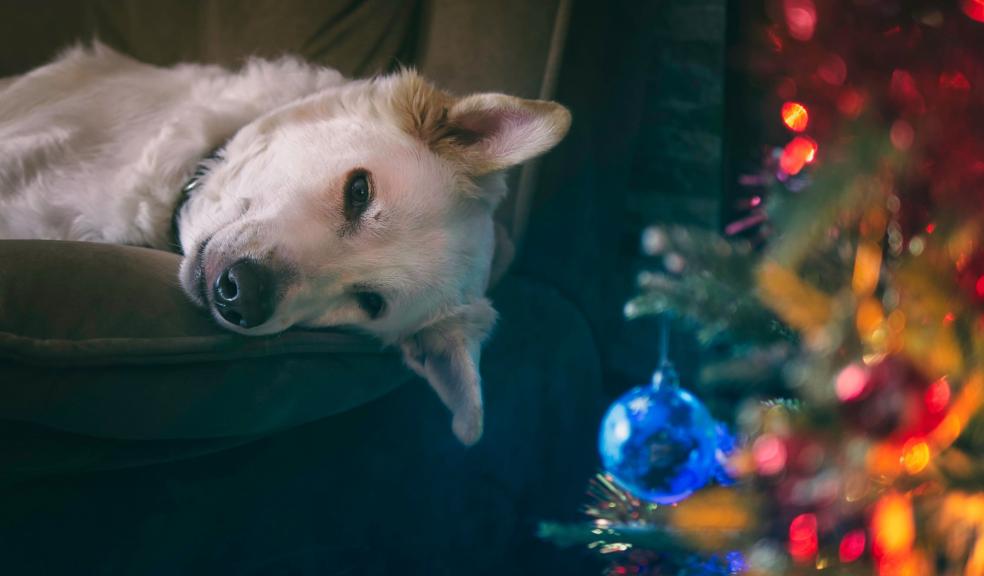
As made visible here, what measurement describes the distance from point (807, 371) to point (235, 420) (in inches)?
34.3

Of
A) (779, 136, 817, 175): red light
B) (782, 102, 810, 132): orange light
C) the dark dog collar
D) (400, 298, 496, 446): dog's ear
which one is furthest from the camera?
the dark dog collar

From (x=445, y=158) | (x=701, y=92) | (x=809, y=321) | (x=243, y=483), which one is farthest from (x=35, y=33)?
(x=809, y=321)

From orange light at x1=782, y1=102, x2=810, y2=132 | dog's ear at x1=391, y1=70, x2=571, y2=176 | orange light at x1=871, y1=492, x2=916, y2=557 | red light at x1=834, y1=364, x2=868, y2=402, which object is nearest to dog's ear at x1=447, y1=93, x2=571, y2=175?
dog's ear at x1=391, y1=70, x2=571, y2=176

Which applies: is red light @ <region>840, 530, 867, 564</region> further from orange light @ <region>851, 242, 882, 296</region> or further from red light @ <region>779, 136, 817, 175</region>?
red light @ <region>779, 136, 817, 175</region>

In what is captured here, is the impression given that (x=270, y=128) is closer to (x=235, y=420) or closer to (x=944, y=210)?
(x=235, y=420)

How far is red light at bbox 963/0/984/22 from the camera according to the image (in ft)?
2.65

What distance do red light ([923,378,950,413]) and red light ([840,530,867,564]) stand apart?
0.58ft

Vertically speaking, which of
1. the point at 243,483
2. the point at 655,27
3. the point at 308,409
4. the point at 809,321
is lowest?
the point at 243,483

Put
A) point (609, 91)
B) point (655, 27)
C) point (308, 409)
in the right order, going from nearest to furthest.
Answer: point (308, 409), point (609, 91), point (655, 27)

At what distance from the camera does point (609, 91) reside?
2.04 meters

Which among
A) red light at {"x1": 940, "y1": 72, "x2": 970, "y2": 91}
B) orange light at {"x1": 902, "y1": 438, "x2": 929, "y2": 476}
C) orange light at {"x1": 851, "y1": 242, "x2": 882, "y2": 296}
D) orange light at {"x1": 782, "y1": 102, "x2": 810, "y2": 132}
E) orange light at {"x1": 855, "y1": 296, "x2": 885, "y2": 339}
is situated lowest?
orange light at {"x1": 902, "y1": 438, "x2": 929, "y2": 476}

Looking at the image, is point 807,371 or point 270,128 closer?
point 807,371

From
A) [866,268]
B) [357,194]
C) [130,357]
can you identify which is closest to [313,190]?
[357,194]

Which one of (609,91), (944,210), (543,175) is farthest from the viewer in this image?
(609,91)
